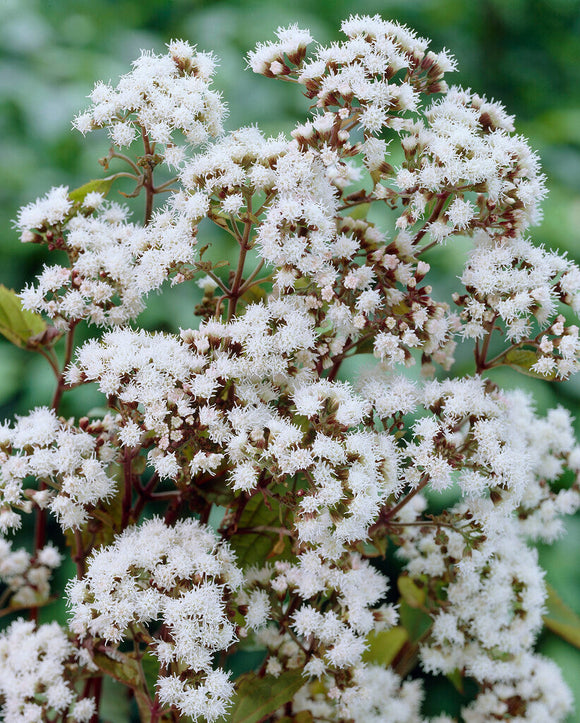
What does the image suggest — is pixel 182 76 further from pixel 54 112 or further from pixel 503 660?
pixel 54 112

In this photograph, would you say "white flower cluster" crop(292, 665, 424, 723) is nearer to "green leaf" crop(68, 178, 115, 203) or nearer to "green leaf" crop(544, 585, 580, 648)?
"green leaf" crop(544, 585, 580, 648)

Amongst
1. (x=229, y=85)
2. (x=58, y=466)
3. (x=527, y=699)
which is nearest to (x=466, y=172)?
(x=58, y=466)

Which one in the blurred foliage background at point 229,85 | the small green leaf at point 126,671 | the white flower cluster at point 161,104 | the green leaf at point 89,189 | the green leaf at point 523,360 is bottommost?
the small green leaf at point 126,671

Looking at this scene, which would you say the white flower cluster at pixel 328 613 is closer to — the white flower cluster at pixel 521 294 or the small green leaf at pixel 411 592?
the small green leaf at pixel 411 592

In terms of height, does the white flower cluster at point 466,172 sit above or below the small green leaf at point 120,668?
above

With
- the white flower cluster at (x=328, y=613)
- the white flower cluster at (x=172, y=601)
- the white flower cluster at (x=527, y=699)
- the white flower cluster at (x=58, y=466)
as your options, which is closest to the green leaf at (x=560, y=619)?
the white flower cluster at (x=527, y=699)
